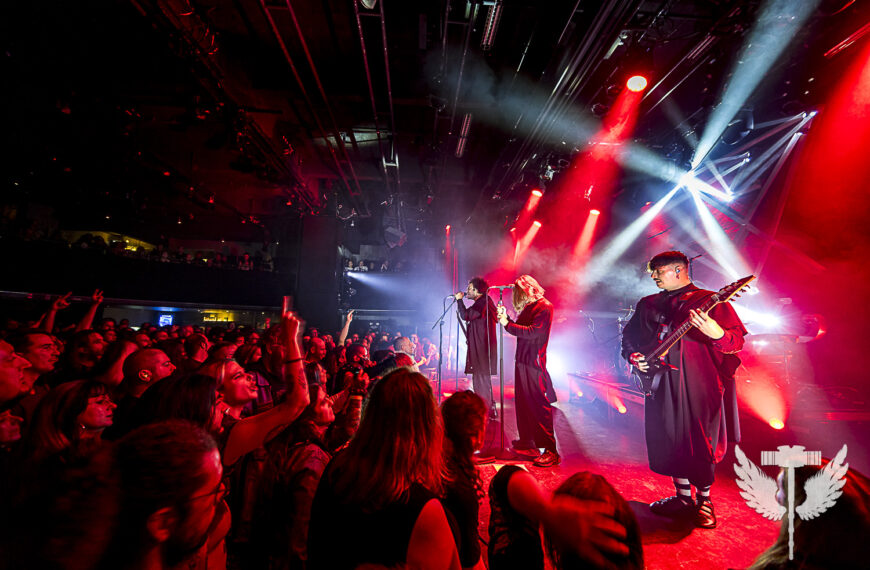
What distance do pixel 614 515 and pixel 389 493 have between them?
0.70 metres

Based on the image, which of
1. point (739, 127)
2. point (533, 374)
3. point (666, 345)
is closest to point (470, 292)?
point (533, 374)

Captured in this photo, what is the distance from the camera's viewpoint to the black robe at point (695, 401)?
278 cm

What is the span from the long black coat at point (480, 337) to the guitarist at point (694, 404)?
237 centimetres

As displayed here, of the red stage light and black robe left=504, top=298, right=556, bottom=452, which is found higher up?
the red stage light

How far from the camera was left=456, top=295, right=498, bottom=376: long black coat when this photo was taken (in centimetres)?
523

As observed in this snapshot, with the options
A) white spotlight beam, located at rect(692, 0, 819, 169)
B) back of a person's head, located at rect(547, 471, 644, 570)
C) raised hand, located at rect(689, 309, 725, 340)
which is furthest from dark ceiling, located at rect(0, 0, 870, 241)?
back of a person's head, located at rect(547, 471, 644, 570)

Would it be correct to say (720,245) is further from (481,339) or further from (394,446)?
(394,446)

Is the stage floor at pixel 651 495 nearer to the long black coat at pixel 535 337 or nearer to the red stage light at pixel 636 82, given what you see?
the long black coat at pixel 535 337

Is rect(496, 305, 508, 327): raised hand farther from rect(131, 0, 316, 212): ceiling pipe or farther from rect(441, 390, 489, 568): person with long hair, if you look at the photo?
rect(131, 0, 316, 212): ceiling pipe

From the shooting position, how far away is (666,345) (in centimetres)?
298

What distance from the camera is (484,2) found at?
457 cm

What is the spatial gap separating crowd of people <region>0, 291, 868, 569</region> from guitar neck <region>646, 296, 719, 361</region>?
2165 millimetres

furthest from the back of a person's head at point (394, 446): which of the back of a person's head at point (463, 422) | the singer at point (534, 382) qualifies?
the singer at point (534, 382)

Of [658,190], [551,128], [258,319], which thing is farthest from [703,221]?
[258,319]
